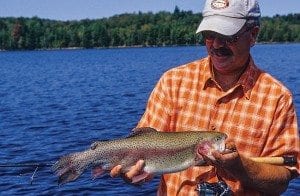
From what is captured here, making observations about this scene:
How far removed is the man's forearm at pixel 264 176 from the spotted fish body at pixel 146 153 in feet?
0.99

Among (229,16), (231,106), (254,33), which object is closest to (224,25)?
(229,16)

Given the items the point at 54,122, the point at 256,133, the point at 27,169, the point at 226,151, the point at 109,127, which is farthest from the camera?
the point at 54,122

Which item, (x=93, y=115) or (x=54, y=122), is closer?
(x=54, y=122)

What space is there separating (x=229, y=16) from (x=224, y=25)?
82 mm

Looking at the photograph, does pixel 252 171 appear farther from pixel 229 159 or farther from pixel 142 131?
pixel 142 131

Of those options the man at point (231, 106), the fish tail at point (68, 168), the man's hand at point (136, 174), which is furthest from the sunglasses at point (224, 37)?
the fish tail at point (68, 168)

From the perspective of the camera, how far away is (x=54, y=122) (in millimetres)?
26781

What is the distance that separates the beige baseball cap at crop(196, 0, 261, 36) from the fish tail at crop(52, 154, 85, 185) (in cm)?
144

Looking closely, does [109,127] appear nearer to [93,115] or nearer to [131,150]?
[93,115]

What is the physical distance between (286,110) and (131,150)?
1.19 meters

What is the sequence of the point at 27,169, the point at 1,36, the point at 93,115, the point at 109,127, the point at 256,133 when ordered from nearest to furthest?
the point at 256,133 < the point at 27,169 < the point at 109,127 < the point at 93,115 < the point at 1,36

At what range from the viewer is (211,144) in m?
3.86

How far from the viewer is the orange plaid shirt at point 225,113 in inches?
156

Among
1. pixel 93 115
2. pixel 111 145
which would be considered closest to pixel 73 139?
pixel 93 115
